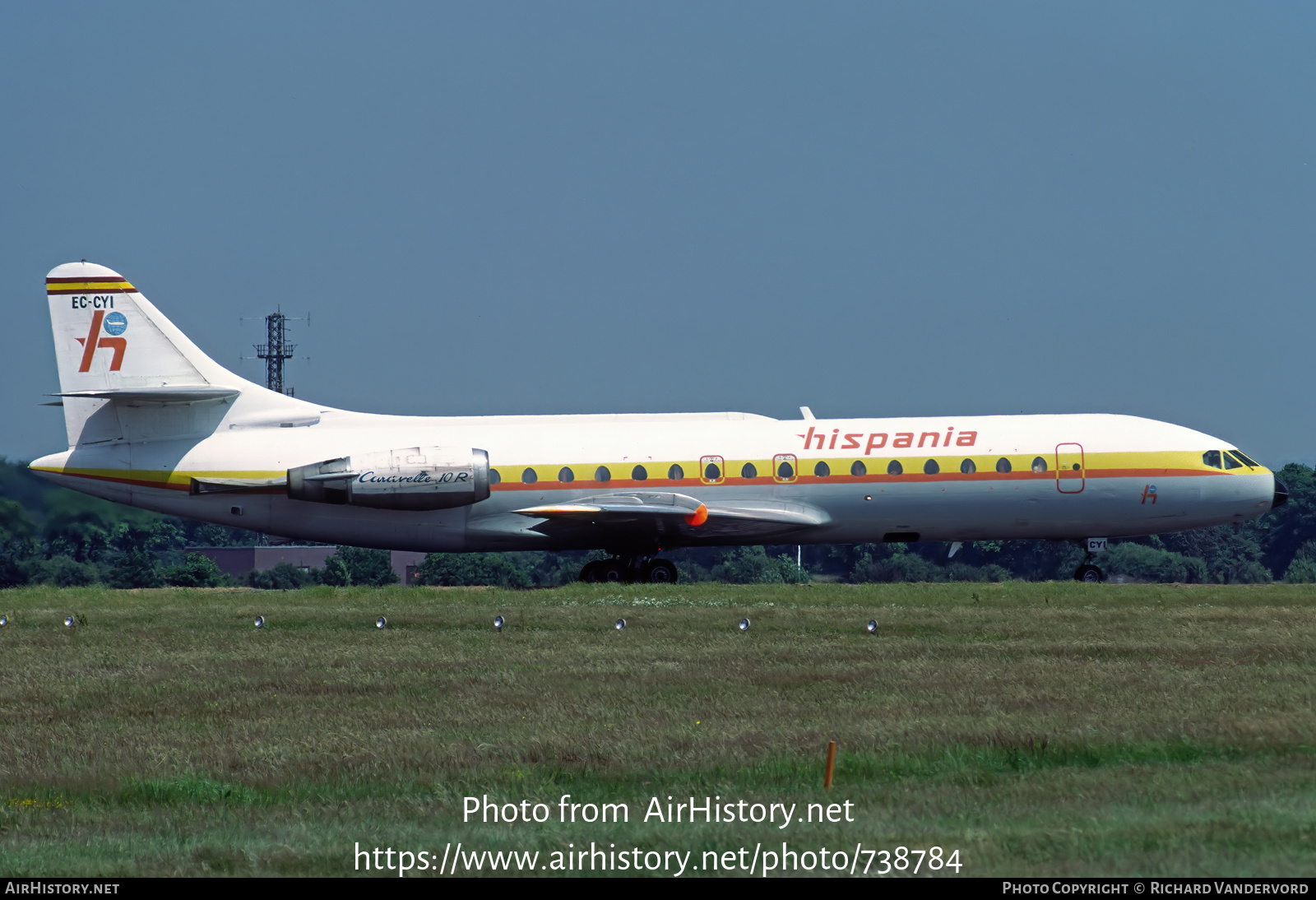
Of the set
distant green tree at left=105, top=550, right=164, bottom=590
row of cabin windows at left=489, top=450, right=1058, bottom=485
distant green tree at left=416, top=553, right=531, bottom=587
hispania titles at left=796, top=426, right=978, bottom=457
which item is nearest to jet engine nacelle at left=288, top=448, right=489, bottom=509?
row of cabin windows at left=489, top=450, right=1058, bottom=485

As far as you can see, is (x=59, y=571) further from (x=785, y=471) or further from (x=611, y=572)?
(x=785, y=471)

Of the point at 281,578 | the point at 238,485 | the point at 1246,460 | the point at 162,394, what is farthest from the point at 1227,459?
the point at 281,578

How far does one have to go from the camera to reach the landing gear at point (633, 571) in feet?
122

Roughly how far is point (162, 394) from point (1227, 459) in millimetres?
25628

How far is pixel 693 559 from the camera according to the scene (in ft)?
318

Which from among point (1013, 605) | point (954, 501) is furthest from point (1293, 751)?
point (954, 501)

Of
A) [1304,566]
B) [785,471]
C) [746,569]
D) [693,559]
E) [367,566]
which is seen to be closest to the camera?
[785,471]

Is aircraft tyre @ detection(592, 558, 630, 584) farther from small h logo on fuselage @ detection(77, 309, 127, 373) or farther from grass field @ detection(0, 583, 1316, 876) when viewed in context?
small h logo on fuselage @ detection(77, 309, 127, 373)

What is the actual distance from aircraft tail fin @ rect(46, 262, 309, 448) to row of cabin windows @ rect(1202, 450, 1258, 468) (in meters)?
22.6

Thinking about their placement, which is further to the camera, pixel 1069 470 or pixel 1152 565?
pixel 1152 565

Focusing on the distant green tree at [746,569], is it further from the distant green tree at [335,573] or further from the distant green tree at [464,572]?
the distant green tree at [335,573]

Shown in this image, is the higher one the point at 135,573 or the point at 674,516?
the point at 674,516

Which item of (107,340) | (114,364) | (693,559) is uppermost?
(107,340)

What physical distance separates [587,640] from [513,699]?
6149 mm
